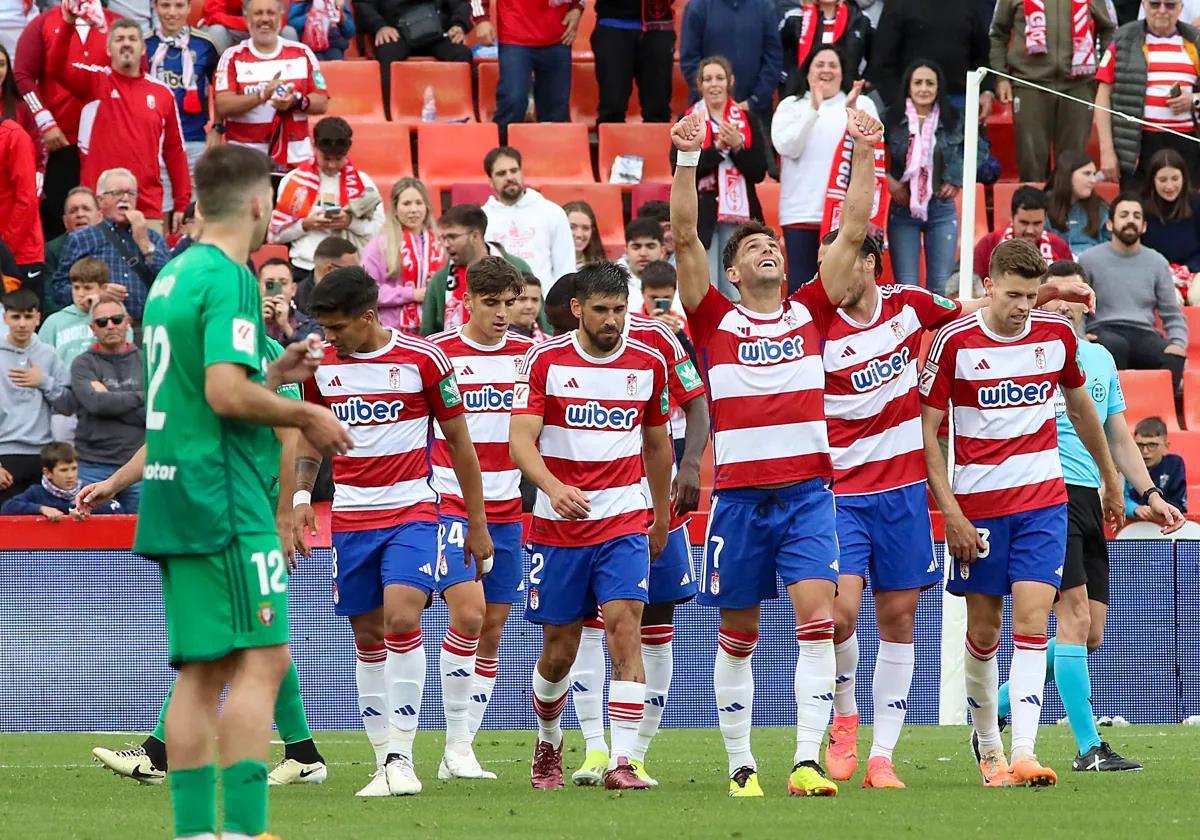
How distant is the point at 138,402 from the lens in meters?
13.5

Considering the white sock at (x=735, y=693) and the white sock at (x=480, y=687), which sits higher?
the white sock at (x=735, y=693)

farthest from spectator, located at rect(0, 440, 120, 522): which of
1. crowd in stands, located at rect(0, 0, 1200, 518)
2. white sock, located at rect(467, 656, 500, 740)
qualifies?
white sock, located at rect(467, 656, 500, 740)

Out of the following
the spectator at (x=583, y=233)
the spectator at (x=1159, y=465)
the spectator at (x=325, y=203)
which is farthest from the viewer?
the spectator at (x=583, y=233)

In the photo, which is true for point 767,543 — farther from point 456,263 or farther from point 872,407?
point 456,263

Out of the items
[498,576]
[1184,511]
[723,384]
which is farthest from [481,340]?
[1184,511]

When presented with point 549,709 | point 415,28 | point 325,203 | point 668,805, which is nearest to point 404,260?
point 325,203

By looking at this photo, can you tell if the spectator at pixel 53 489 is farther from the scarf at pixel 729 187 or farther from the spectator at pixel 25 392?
the scarf at pixel 729 187

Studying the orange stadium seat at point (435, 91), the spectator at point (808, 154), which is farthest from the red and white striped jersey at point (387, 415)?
the orange stadium seat at point (435, 91)

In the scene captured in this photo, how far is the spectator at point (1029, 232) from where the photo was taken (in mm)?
15445

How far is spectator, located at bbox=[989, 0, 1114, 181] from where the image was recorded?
55.4ft

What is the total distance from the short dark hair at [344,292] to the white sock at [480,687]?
228cm

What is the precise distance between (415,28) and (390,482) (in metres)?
9.96

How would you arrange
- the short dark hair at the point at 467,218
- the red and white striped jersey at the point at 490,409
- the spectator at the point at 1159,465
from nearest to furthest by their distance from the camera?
the red and white striped jersey at the point at 490,409 → the short dark hair at the point at 467,218 → the spectator at the point at 1159,465

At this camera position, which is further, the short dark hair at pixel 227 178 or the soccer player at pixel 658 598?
the soccer player at pixel 658 598
